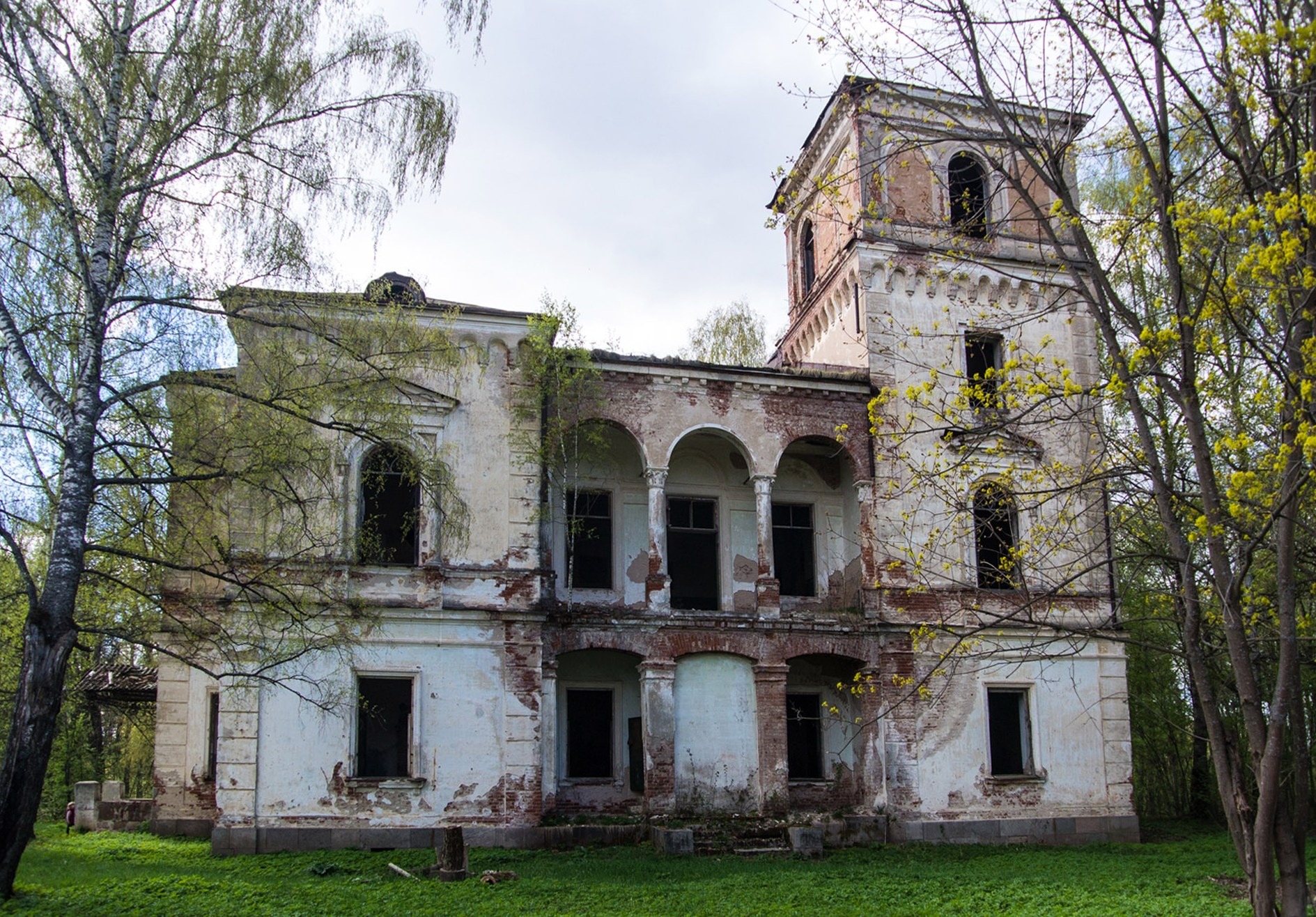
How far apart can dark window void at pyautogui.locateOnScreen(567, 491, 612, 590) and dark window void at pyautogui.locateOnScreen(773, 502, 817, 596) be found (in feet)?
11.8

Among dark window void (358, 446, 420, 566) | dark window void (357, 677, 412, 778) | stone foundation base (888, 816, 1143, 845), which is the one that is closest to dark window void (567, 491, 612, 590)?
dark window void (358, 446, 420, 566)

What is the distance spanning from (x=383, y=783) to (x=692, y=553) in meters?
8.01

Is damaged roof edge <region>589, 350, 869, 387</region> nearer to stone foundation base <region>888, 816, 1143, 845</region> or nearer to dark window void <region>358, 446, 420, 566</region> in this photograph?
dark window void <region>358, 446, 420, 566</region>

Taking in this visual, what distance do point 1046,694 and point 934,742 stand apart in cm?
273

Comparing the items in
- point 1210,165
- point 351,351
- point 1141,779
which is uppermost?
point 1210,165

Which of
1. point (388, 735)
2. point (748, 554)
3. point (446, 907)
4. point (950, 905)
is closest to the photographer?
point (446, 907)

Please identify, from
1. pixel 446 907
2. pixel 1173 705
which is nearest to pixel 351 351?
pixel 446 907

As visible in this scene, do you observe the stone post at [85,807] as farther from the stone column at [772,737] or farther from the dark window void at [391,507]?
the stone column at [772,737]

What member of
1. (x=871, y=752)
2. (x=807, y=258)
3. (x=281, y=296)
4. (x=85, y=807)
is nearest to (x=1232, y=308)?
(x=281, y=296)

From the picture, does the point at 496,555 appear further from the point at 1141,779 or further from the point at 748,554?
the point at 1141,779

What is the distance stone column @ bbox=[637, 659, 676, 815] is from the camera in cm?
1975

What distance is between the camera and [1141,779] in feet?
105

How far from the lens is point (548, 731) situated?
64.7 ft

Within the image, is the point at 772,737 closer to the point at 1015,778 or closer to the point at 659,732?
the point at 659,732
